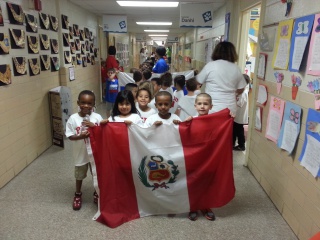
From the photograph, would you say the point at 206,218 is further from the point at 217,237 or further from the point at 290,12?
the point at 290,12

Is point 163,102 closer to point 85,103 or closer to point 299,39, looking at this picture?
point 85,103

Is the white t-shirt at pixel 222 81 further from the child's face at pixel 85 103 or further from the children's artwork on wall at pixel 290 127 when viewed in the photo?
the child's face at pixel 85 103

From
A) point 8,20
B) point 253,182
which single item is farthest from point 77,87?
point 253,182

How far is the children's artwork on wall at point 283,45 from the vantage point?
248cm

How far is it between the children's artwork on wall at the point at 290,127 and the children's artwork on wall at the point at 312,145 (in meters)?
0.15

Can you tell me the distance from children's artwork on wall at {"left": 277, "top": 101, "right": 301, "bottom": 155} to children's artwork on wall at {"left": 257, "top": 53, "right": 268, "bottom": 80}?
2.53ft

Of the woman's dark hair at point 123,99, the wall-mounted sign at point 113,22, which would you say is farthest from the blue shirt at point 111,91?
the wall-mounted sign at point 113,22

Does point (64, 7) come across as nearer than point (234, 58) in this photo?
No

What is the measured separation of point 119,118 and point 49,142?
235 centimetres

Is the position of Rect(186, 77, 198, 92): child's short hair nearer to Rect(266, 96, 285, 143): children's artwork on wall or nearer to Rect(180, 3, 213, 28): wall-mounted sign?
Rect(266, 96, 285, 143): children's artwork on wall

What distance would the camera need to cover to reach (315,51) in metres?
2.02

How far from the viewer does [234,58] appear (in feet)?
10.4

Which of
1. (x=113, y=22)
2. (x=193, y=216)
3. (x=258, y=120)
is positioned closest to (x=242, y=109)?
(x=258, y=120)

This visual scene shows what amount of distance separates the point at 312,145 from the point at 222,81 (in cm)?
129
